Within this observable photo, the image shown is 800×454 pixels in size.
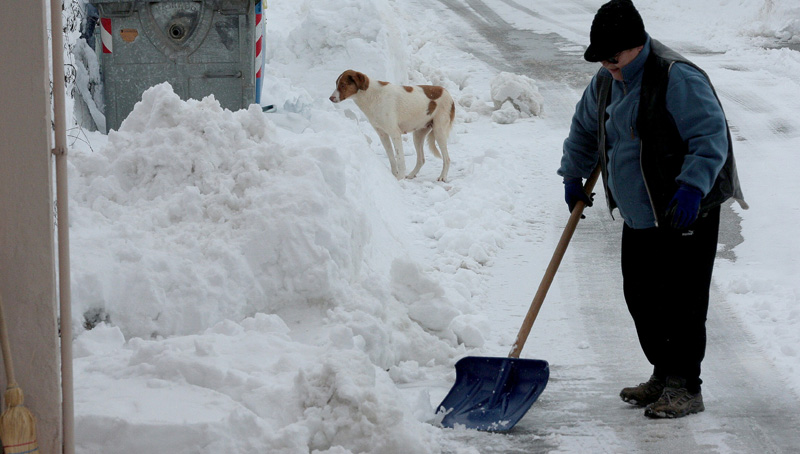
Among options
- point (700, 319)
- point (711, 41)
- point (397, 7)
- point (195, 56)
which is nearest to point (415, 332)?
point (700, 319)

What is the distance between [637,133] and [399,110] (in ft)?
18.6

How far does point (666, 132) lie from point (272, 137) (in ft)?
8.93

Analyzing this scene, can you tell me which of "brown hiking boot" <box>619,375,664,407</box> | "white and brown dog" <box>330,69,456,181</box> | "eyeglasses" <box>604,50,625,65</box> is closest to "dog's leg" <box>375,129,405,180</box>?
"white and brown dog" <box>330,69,456,181</box>

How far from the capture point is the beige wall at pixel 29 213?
2494mm

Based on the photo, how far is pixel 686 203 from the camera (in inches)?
143

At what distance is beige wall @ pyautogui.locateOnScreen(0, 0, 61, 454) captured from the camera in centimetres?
249

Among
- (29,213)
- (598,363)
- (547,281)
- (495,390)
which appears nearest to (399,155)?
(598,363)

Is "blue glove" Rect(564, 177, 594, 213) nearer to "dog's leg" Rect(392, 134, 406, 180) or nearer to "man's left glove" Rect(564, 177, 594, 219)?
"man's left glove" Rect(564, 177, 594, 219)

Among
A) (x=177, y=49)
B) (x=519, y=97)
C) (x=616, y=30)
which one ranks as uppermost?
(x=616, y=30)

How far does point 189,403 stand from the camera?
10.5ft

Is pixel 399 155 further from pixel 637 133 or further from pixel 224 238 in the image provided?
pixel 637 133

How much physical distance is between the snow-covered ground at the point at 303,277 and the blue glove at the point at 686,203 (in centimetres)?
94

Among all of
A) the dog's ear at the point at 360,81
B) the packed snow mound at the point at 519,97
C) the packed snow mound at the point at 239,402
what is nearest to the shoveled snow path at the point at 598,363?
the packed snow mound at the point at 239,402

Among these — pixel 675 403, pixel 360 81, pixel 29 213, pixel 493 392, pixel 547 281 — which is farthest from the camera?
pixel 360 81
